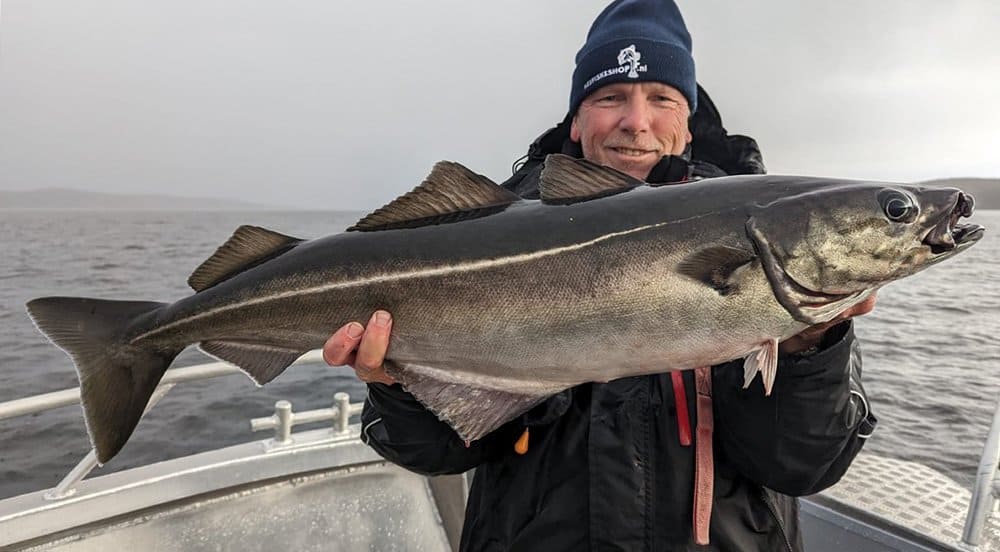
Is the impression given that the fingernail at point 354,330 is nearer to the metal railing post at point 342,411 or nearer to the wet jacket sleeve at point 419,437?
the wet jacket sleeve at point 419,437

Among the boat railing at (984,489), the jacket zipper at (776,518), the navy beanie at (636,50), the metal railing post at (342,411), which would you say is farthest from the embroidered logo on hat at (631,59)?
the metal railing post at (342,411)

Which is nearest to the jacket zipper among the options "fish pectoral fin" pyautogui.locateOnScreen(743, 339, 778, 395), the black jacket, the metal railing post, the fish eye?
the black jacket

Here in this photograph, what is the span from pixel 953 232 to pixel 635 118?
5.14ft

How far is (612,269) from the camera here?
2084 millimetres

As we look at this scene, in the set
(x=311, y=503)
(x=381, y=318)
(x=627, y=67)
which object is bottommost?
(x=311, y=503)

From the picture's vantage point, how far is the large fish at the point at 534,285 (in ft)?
6.41

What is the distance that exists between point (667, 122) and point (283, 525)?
420 cm

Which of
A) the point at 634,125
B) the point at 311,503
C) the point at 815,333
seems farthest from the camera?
the point at 311,503

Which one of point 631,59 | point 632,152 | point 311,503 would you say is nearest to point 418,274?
point 632,152

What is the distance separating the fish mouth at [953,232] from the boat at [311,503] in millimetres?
2569

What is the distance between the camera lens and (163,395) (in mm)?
4516

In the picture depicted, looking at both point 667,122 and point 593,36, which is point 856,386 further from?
point 593,36

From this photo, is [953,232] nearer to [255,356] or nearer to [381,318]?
[381,318]

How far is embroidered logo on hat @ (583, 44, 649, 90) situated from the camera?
11.0 ft
